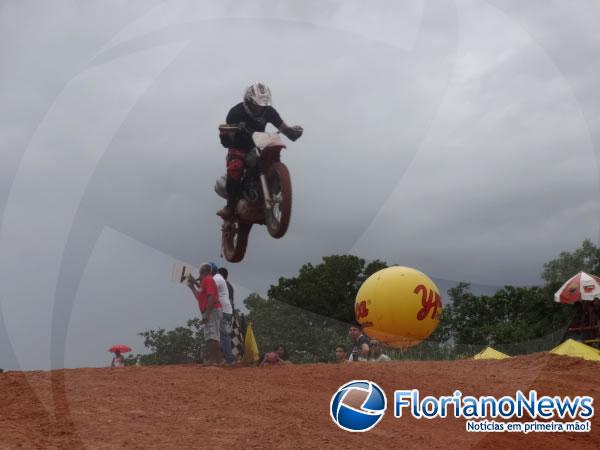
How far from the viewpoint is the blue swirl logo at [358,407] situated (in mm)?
7395

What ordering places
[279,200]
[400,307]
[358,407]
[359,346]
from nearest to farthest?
[358,407]
[279,200]
[359,346]
[400,307]

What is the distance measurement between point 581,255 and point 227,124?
107 ft

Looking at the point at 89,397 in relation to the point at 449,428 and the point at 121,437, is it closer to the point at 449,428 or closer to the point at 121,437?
the point at 121,437

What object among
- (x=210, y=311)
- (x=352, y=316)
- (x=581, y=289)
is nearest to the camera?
(x=210, y=311)

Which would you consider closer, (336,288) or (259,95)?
(259,95)

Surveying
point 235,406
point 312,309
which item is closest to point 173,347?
point 312,309

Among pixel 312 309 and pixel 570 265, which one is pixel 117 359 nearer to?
pixel 312 309

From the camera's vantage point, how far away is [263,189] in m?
9.82

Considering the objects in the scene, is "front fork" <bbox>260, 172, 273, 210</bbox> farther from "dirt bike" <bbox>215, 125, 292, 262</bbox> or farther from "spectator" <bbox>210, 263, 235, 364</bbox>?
"spectator" <bbox>210, 263, 235, 364</bbox>

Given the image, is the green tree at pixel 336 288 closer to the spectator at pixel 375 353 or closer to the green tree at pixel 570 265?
the green tree at pixel 570 265

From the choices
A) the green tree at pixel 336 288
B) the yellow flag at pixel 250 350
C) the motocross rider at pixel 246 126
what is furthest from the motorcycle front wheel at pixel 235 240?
the green tree at pixel 336 288

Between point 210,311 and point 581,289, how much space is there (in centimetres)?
1040

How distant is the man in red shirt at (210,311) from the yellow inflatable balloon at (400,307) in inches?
145

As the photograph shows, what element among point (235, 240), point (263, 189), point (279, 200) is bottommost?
point (235, 240)
